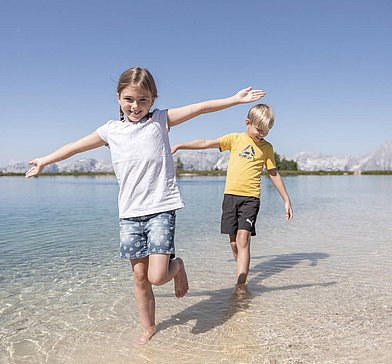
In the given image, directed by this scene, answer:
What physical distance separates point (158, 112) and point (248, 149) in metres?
1.97

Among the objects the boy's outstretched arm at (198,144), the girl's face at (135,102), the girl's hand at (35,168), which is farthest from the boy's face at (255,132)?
the girl's hand at (35,168)

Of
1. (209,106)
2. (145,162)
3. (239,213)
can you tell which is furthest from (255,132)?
(145,162)

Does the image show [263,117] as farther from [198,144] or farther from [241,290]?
[241,290]

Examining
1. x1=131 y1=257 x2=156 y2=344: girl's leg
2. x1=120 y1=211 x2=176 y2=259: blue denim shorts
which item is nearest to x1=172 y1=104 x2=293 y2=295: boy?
x1=131 y1=257 x2=156 y2=344: girl's leg

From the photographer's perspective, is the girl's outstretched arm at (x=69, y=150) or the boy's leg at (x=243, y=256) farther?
the boy's leg at (x=243, y=256)

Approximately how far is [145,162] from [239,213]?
213 centimetres

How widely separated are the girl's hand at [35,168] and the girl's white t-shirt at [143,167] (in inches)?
25.7

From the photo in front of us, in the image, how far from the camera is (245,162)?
17.0 feet

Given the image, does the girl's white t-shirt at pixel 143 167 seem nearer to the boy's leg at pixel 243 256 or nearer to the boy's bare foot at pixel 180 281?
the boy's bare foot at pixel 180 281

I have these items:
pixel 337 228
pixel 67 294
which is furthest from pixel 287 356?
pixel 337 228

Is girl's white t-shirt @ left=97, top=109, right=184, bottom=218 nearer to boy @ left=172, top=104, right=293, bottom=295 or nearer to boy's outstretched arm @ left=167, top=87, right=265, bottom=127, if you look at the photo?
boy's outstretched arm @ left=167, top=87, right=265, bottom=127

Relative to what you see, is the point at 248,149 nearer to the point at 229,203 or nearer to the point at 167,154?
the point at 229,203

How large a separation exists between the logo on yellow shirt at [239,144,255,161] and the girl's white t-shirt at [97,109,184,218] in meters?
1.94

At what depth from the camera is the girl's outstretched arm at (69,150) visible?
3511 mm
